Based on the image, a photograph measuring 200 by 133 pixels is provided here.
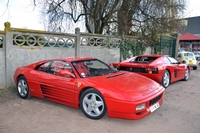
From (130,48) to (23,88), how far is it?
22.2 ft

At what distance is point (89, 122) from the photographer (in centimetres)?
365

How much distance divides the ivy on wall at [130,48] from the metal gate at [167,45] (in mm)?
1590

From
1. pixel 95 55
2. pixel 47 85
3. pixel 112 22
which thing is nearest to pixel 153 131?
pixel 47 85

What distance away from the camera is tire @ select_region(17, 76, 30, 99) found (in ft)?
16.9

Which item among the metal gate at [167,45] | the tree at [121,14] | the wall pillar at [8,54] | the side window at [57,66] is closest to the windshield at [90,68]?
the side window at [57,66]

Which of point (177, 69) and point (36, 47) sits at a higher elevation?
point (36, 47)

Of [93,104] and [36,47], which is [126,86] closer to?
[93,104]

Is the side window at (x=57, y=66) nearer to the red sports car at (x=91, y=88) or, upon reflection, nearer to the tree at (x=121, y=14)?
the red sports car at (x=91, y=88)

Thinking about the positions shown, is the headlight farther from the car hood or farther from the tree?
the tree

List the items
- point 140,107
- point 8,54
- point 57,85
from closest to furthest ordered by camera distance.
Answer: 1. point 140,107
2. point 57,85
3. point 8,54

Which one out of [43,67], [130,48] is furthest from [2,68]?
[130,48]

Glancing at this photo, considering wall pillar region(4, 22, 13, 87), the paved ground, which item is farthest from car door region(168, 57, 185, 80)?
wall pillar region(4, 22, 13, 87)

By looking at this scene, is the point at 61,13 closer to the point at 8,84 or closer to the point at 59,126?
the point at 8,84

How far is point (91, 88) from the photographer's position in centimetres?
380
